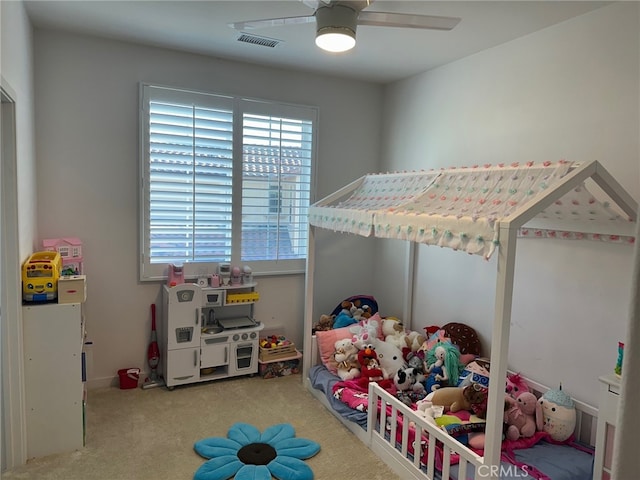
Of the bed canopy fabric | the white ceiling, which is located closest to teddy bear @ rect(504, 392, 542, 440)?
the bed canopy fabric

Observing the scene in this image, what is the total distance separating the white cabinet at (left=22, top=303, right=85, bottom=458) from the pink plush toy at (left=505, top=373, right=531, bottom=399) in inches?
99.9

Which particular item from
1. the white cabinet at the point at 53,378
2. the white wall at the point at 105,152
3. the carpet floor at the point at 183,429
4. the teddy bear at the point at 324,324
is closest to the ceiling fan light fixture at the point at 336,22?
the white wall at the point at 105,152

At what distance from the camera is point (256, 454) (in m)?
2.57

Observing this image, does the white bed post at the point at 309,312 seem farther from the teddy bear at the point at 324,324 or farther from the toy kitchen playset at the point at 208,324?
the toy kitchen playset at the point at 208,324

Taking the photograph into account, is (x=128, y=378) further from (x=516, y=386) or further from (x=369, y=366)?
(x=516, y=386)

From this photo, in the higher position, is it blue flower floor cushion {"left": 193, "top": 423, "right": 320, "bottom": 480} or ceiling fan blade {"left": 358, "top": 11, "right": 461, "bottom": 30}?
ceiling fan blade {"left": 358, "top": 11, "right": 461, "bottom": 30}

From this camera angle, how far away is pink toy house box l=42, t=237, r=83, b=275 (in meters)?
3.02

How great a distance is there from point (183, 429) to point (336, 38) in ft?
8.14

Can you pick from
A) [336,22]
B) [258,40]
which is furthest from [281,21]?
[258,40]

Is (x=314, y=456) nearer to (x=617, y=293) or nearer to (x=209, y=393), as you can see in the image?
(x=209, y=393)

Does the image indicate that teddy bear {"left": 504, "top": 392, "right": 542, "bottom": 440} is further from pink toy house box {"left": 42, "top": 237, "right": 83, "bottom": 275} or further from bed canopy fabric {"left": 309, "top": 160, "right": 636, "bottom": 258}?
pink toy house box {"left": 42, "top": 237, "right": 83, "bottom": 275}

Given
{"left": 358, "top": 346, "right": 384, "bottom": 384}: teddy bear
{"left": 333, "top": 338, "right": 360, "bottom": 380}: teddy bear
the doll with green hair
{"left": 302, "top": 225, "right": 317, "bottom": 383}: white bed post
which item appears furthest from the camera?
{"left": 302, "top": 225, "right": 317, "bottom": 383}: white bed post

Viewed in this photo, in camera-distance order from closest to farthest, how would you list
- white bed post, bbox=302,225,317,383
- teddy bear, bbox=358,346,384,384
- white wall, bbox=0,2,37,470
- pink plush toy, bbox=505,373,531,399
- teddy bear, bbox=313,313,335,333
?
white wall, bbox=0,2,37,470
pink plush toy, bbox=505,373,531,399
teddy bear, bbox=358,346,384,384
white bed post, bbox=302,225,317,383
teddy bear, bbox=313,313,335,333

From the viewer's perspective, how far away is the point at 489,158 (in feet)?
10.4
